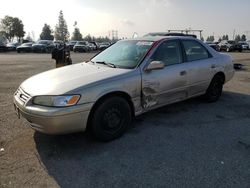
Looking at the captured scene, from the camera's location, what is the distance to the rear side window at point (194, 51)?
5.46 meters

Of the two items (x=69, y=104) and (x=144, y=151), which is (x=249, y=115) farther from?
(x=69, y=104)

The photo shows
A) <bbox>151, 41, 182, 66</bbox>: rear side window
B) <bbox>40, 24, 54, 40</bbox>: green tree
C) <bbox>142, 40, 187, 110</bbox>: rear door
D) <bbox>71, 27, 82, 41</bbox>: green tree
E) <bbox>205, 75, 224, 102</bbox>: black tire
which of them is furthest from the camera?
<bbox>71, 27, 82, 41</bbox>: green tree

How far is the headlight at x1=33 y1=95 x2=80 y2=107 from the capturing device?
363 centimetres

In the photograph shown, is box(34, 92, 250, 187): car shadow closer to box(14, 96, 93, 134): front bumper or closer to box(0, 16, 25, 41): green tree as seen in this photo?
box(14, 96, 93, 134): front bumper

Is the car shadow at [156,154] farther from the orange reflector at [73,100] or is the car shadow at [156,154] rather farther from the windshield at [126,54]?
the windshield at [126,54]

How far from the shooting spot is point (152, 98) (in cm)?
468

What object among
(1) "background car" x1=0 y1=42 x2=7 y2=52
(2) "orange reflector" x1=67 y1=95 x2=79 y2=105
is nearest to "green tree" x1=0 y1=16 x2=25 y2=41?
(1) "background car" x1=0 y1=42 x2=7 y2=52

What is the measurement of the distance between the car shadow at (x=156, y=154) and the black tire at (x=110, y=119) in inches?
5.6

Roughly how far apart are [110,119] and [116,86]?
0.52 m

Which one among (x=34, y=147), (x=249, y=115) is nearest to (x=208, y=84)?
(x=249, y=115)

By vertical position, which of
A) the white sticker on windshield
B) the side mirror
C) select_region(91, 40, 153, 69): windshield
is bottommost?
the side mirror

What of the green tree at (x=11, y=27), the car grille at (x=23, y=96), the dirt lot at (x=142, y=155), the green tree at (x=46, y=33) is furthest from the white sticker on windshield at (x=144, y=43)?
the green tree at (x=46, y=33)

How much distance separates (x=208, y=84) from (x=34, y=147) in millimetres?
3941

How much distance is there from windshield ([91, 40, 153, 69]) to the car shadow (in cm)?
115
